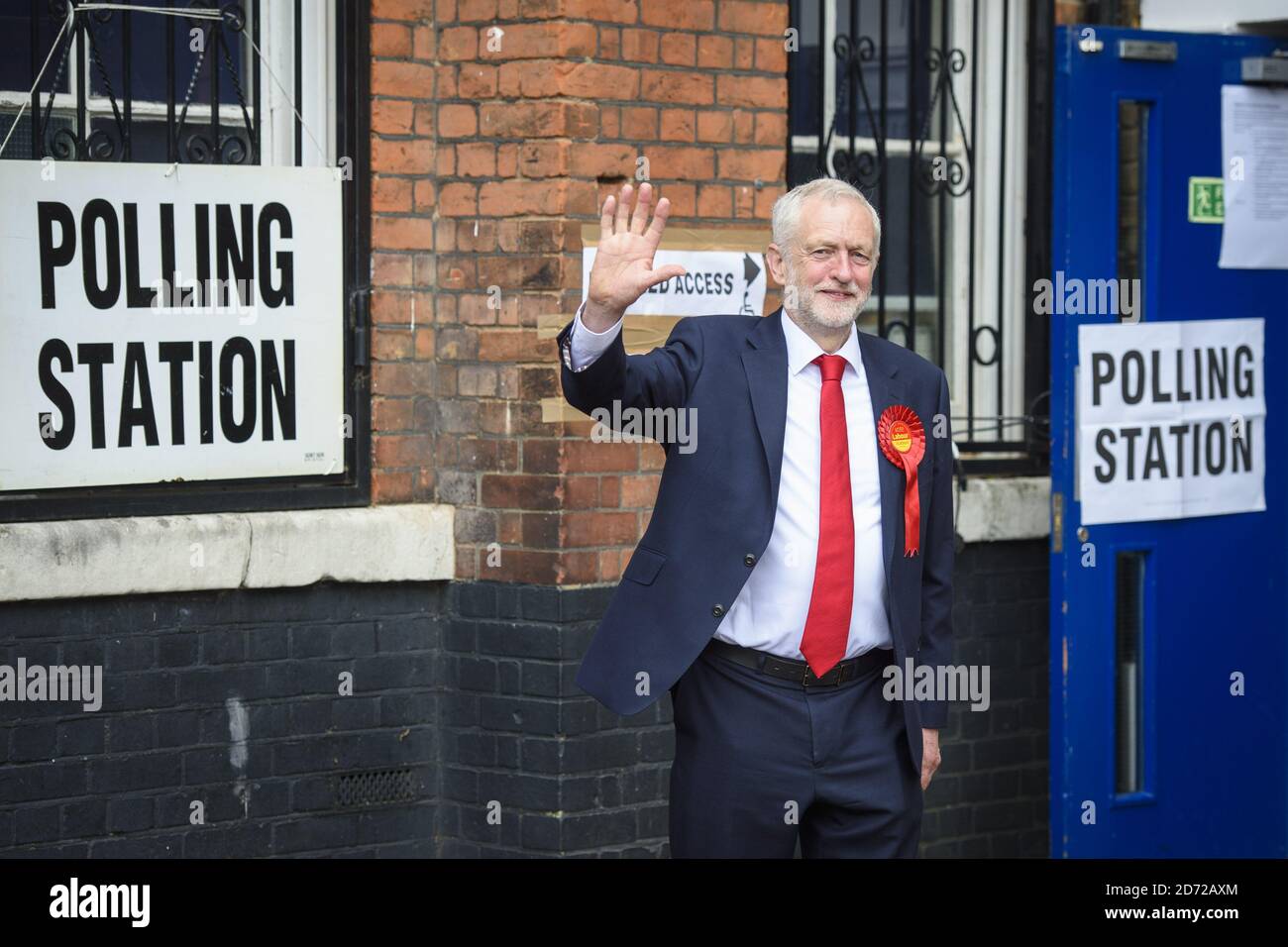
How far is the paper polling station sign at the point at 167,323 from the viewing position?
5344 millimetres

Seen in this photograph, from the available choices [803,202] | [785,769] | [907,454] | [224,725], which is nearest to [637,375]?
[803,202]

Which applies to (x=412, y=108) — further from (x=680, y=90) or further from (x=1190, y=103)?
(x=1190, y=103)

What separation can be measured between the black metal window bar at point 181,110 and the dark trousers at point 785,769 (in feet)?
6.52

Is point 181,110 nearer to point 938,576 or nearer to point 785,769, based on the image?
point 938,576

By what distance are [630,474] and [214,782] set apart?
5.19ft

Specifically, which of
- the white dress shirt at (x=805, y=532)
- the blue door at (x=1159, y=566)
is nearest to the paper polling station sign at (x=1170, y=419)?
the blue door at (x=1159, y=566)

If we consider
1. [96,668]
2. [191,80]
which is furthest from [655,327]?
[96,668]

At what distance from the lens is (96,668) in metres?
5.40

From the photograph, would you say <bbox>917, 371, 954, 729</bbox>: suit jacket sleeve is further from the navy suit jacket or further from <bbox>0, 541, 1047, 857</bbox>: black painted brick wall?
<bbox>0, 541, 1047, 857</bbox>: black painted brick wall

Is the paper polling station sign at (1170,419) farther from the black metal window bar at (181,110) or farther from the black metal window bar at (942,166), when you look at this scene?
the black metal window bar at (181,110)

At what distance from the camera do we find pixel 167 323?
5559 millimetres

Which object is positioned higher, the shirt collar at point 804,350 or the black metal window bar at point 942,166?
the black metal window bar at point 942,166

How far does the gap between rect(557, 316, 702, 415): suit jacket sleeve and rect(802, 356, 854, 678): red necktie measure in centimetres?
33
